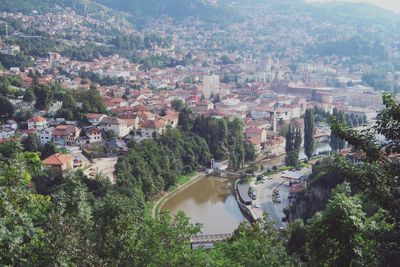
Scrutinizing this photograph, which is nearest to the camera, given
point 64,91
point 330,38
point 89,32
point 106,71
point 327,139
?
point 64,91

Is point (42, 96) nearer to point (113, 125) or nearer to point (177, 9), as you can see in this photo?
point (113, 125)

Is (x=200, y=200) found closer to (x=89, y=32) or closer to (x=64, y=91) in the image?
(x=64, y=91)

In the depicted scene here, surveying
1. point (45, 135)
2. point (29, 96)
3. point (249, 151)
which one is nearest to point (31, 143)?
point (45, 135)

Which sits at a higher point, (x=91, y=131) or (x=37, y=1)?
(x=37, y=1)

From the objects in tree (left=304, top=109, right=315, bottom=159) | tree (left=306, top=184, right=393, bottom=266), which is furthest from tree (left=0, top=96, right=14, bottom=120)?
tree (left=306, top=184, right=393, bottom=266)

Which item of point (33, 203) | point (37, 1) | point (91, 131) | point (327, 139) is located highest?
point (37, 1)

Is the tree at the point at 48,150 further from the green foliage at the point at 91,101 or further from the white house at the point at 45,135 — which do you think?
the green foliage at the point at 91,101

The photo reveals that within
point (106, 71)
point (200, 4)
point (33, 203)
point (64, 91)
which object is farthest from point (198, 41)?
point (33, 203)
